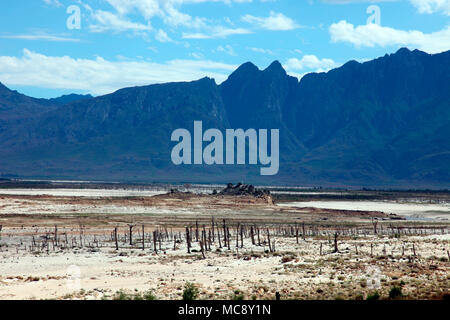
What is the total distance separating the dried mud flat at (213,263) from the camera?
2580 cm

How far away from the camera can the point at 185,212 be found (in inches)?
3324

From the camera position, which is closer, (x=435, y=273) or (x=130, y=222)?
(x=435, y=273)

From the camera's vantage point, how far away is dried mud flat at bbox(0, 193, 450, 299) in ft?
84.6

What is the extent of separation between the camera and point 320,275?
1169 inches

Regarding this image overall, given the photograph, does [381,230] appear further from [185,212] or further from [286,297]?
[286,297]

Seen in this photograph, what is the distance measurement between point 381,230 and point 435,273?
106ft

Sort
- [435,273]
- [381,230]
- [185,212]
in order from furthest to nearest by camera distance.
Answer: [185,212], [381,230], [435,273]

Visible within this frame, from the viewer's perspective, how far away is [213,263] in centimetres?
3622

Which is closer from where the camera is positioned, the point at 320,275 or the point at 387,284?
the point at 387,284
